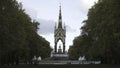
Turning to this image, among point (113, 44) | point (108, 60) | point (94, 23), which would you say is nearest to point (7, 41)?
point (113, 44)

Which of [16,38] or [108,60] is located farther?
[108,60]

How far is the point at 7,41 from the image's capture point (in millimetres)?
63688

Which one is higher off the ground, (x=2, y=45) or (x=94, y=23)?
(x=94, y=23)

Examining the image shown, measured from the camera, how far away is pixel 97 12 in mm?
79750

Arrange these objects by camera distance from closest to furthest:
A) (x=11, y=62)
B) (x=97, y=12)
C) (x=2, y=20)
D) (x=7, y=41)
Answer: (x=2, y=20) < (x=7, y=41) < (x=97, y=12) < (x=11, y=62)

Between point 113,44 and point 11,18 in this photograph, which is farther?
point 113,44

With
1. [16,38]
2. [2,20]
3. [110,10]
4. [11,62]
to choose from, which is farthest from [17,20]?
[11,62]

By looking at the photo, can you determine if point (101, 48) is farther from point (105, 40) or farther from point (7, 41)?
point (7, 41)

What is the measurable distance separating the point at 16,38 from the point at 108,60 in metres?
49.0

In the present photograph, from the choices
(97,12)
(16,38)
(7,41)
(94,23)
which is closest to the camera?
(7,41)

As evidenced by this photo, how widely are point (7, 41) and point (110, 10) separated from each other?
50.6ft

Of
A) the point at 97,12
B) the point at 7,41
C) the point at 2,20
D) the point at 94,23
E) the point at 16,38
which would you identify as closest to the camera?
the point at 2,20

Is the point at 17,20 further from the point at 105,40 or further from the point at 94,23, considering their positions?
the point at 94,23

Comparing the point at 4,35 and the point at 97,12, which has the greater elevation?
the point at 97,12
